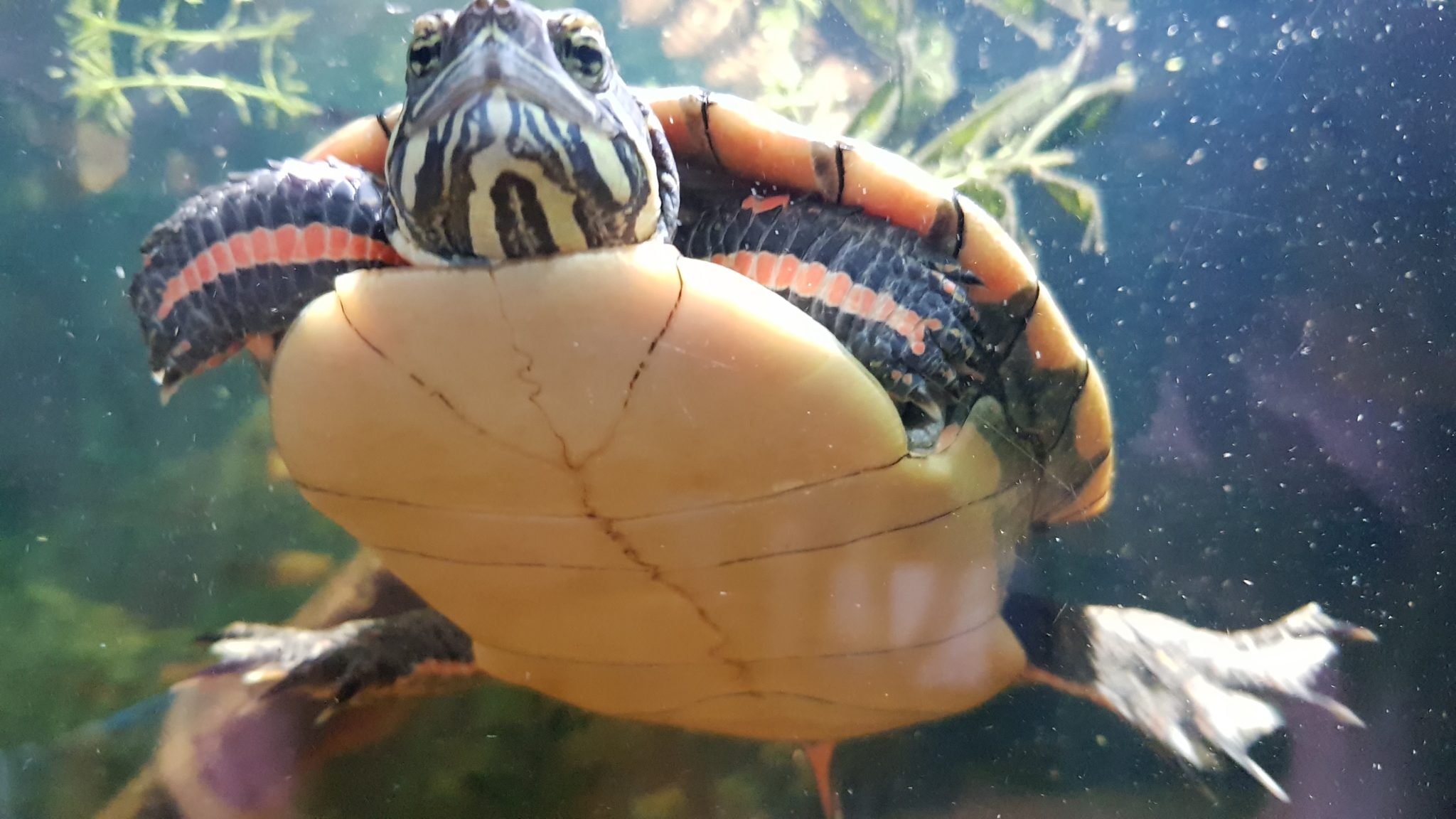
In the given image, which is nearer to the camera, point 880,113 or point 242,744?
point 242,744

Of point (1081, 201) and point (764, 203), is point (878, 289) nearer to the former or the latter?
point (764, 203)

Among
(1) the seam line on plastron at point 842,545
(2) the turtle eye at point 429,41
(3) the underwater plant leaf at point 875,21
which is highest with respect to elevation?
(3) the underwater plant leaf at point 875,21

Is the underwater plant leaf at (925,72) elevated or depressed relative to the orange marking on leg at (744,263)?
elevated

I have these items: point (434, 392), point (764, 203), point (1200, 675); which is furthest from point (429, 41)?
point (1200, 675)

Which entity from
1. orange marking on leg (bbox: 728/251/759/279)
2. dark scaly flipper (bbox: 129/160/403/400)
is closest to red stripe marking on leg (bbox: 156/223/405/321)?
Answer: dark scaly flipper (bbox: 129/160/403/400)

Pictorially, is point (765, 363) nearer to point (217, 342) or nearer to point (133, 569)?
point (217, 342)

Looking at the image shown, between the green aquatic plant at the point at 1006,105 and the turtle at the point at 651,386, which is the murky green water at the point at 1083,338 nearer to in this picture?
the green aquatic plant at the point at 1006,105

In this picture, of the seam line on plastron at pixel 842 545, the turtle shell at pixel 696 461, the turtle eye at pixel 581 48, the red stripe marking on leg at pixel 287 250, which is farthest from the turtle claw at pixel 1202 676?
the red stripe marking on leg at pixel 287 250
